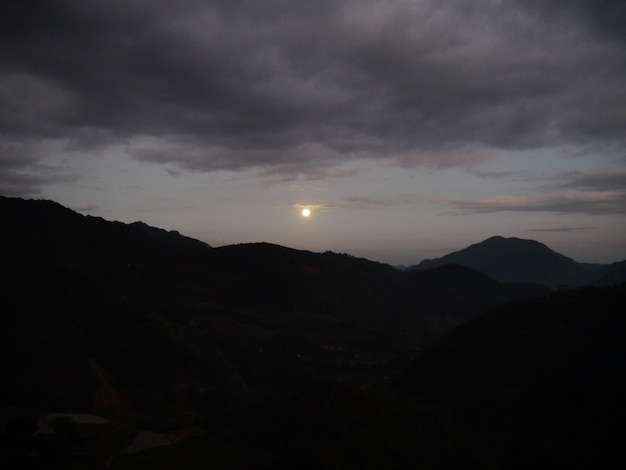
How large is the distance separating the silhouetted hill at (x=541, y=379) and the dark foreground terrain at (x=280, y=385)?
0.28 meters

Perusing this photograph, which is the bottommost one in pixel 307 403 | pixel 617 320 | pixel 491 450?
pixel 491 450

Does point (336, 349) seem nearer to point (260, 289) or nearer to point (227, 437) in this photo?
point (260, 289)

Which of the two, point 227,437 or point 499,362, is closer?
point 227,437

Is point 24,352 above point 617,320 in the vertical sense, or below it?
below

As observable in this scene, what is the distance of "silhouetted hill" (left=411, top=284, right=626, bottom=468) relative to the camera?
64.5m

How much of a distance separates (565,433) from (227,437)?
46065 mm

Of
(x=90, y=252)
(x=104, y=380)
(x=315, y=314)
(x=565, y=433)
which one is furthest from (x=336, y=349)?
(x=90, y=252)

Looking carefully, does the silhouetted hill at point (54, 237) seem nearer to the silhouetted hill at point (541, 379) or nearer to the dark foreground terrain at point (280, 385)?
the dark foreground terrain at point (280, 385)

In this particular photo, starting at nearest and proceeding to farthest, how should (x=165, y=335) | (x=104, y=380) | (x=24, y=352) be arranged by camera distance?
(x=24, y=352) → (x=104, y=380) → (x=165, y=335)

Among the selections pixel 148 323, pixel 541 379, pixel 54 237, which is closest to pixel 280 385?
pixel 148 323

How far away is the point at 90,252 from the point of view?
173 m

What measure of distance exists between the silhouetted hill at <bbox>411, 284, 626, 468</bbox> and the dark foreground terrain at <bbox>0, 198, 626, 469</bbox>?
282mm

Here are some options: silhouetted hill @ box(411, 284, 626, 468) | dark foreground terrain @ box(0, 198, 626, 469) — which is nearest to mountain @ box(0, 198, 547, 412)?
dark foreground terrain @ box(0, 198, 626, 469)

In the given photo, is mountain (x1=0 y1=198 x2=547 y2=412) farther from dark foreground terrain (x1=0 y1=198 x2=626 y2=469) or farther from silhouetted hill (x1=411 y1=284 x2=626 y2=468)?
silhouetted hill (x1=411 y1=284 x2=626 y2=468)
